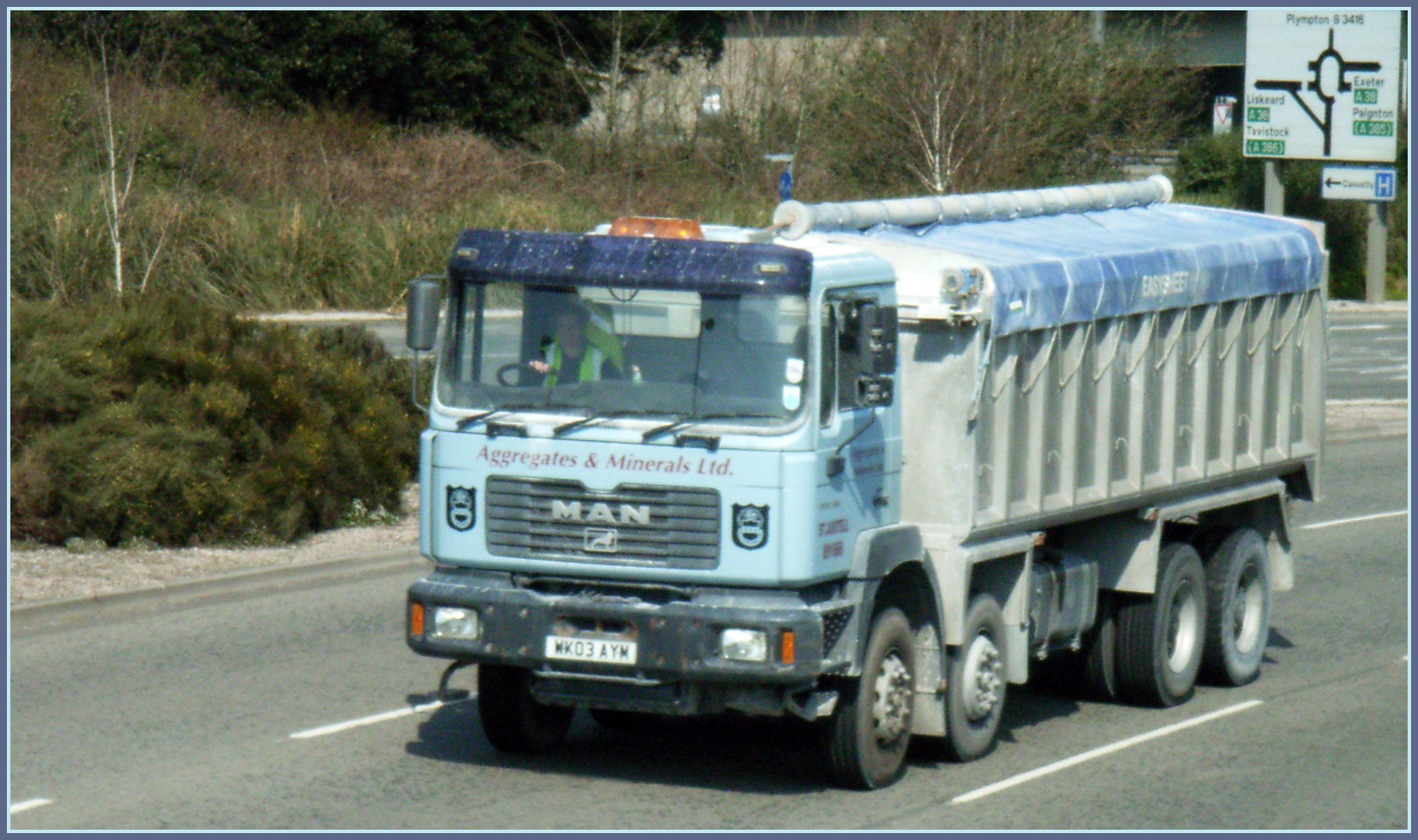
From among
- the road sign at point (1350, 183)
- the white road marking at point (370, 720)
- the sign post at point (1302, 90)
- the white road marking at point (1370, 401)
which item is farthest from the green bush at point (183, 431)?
the road sign at point (1350, 183)

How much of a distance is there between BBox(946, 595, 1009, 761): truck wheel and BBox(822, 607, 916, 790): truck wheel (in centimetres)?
34

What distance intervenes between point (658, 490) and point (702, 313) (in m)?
0.80

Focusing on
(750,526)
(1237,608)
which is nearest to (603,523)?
(750,526)

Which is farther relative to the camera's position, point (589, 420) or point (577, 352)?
point (577, 352)

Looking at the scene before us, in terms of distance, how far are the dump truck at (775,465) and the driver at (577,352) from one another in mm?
15

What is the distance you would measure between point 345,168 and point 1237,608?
31886 millimetres

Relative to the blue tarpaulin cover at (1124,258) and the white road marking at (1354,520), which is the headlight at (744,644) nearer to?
the blue tarpaulin cover at (1124,258)

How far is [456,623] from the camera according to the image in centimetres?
905

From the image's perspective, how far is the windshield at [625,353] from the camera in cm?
871

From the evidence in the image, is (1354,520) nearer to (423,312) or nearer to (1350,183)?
(423,312)

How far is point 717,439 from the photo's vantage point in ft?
28.4

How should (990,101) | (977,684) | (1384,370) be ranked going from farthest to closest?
(990,101) → (1384,370) → (977,684)

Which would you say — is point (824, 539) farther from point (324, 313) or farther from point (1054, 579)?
point (324, 313)

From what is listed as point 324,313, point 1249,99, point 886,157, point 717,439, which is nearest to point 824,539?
point 717,439
